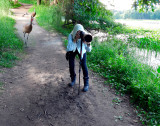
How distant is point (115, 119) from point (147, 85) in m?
1.26

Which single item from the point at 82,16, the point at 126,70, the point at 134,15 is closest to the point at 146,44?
the point at 82,16

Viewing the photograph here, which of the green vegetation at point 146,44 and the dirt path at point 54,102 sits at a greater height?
the green vegetation at point 146,44

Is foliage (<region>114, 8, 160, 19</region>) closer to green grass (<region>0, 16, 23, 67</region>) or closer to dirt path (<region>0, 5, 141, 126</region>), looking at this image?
green grass (<region>0, 16, 23, 67</region>)

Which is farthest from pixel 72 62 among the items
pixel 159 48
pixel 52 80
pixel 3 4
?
pixel 3 4

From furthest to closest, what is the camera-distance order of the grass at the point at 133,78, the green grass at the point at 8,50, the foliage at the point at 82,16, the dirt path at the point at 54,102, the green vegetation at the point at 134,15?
the green vegetation at the point at 134,15, the foliage at the point at 82,16, the green grass at the point at 8,50, the grass at the point at 133,78, the dirt path at the point at 54,102

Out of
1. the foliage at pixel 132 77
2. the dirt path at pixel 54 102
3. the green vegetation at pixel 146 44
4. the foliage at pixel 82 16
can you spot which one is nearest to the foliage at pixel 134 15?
the foliage at pixel 82 16

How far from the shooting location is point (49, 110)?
10.3 feet

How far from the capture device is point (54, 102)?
133 inches

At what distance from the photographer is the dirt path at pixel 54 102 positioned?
9.48ft

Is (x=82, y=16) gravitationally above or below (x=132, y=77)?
above

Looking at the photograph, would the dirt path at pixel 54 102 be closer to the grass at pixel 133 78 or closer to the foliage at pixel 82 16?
the grass at pixel 133 78

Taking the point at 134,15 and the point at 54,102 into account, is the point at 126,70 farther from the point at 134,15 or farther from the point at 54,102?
the point at 134,15

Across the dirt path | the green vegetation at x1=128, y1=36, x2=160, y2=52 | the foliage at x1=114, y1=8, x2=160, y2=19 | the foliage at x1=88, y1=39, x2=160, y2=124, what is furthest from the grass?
the foliage at x1=114, y1=8, x2=160, y2=19

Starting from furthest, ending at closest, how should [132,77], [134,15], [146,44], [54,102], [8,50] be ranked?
[134,15]
[146,44]
[8,50]
[132,77]
[54,102]
